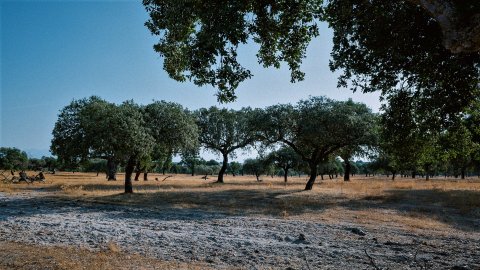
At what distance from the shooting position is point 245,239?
46.8ft

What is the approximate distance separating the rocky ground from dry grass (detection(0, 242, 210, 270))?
0.62 metres

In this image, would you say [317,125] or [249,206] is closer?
[249,206]

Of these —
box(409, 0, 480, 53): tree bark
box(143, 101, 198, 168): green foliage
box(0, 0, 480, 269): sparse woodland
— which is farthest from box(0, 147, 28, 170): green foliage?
box(409, 0, 480, 53): tree bark

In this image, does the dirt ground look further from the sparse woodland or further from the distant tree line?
the distant tree line

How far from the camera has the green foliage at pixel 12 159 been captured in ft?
408

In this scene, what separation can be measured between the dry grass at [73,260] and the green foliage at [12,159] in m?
128

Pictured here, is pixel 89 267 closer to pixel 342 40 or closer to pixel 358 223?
pixel 342 40

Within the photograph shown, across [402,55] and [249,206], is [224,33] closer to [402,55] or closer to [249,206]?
[402,55]

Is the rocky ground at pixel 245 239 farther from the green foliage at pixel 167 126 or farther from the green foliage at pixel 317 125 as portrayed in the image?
the green foliage at pixel 317 125

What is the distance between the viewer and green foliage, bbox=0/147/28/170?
124m

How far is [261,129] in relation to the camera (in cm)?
4238

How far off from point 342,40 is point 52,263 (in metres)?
11.6

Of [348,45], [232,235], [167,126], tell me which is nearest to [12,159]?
[167,126]

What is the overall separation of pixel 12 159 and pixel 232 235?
141 m
